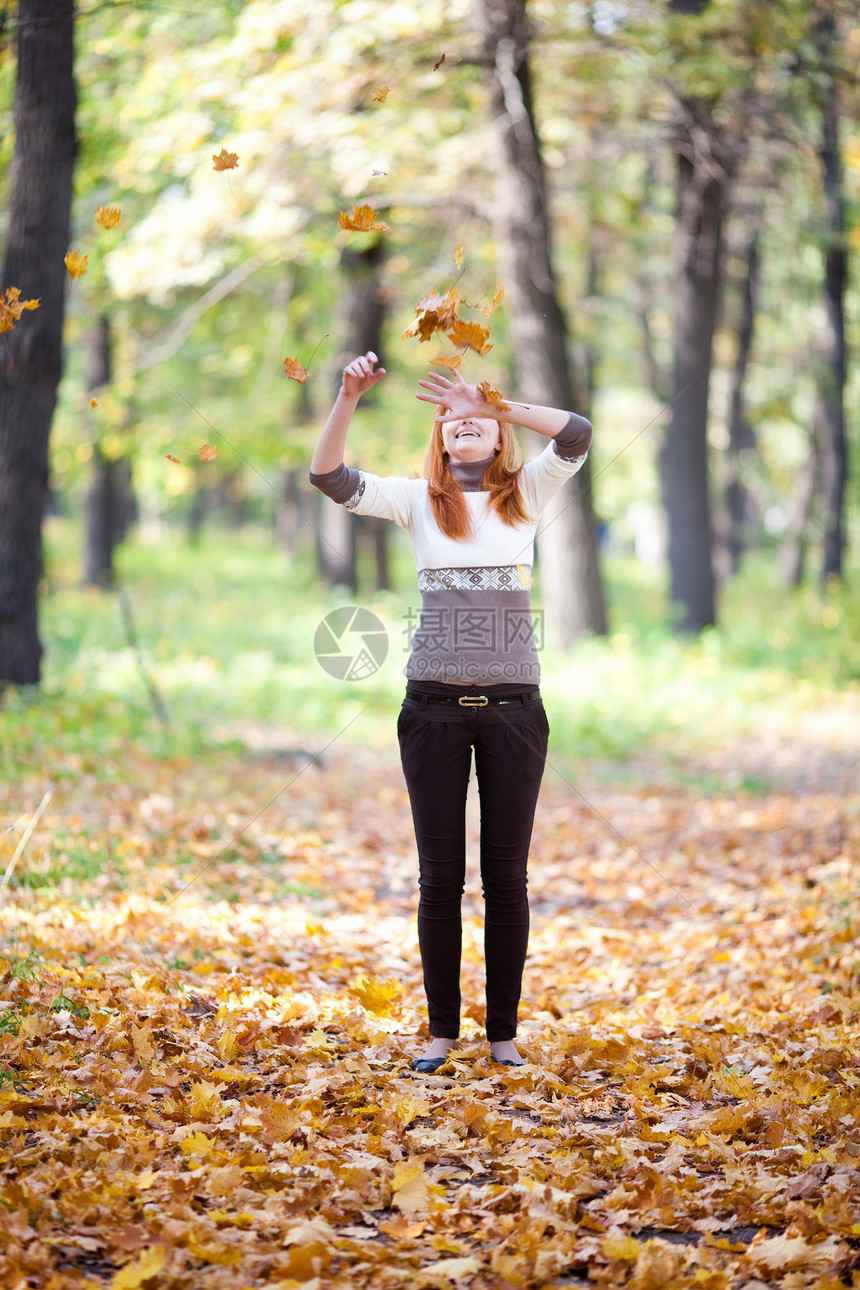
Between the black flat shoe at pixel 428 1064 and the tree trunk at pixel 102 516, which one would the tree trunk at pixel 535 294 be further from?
the black flat shoe at pixel 428 1064

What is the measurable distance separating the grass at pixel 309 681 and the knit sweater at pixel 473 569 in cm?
243

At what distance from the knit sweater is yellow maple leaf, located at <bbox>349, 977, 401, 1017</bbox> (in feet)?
4.41

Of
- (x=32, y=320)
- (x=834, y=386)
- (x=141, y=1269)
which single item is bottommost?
(x=141, y=1269)

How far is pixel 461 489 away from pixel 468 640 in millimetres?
513

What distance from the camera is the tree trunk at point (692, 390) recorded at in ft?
40.1

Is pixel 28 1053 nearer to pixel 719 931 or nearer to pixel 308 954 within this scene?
pixel 308 954

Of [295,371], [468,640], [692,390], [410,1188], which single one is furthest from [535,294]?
[410,1188]

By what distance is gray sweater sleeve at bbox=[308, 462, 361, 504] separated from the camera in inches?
128

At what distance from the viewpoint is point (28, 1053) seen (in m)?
3.12

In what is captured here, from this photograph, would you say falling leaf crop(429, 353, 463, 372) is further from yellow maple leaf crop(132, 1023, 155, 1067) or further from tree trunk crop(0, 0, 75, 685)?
tree trunk crop(0, 0, 75, 685)

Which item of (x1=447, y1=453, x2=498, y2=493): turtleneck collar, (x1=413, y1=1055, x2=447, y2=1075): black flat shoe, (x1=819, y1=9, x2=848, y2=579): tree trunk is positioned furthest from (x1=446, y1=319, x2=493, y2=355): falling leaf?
(x1=819, y1=9, x2=848, y2=579): tree trunk

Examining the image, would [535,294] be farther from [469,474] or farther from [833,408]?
[469,474]
